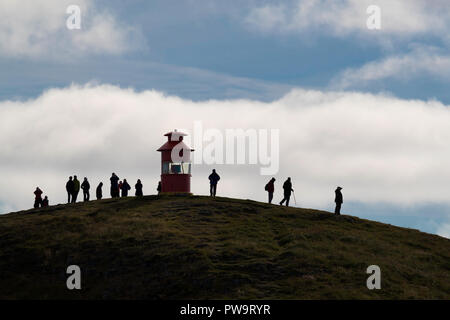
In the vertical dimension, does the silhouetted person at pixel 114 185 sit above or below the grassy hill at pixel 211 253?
above

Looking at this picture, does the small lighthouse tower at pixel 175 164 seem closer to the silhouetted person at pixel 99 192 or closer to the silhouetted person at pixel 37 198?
the silhouetted person at pixel 99 192

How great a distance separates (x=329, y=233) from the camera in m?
42.8

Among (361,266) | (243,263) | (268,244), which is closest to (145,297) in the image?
(243,263)

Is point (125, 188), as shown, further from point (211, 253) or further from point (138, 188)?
point (211, 253)

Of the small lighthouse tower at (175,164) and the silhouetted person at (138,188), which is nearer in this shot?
the small lighthouse tower at (175,164)

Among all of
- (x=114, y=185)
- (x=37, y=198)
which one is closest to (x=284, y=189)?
(x=114, y=185)

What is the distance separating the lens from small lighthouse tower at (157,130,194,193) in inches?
2039

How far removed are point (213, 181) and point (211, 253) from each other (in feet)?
47.5

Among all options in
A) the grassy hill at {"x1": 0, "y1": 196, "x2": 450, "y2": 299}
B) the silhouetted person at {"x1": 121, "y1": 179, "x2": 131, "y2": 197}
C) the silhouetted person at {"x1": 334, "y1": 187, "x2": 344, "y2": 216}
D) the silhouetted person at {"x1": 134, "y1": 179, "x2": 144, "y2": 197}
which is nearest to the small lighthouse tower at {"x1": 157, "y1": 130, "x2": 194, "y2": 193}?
the grassy hill at {"x1": 0, "y1": 196, "x2": 450, "y2": 299}

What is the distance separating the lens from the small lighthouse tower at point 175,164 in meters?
51.8

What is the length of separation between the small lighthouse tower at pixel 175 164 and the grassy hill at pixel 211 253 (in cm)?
212

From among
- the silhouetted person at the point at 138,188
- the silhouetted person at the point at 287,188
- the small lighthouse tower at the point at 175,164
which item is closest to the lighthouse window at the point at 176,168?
the small lighthouse tower at the point at 175,164
